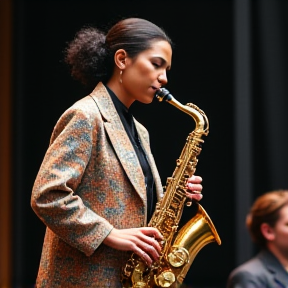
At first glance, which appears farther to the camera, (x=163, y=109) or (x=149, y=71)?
(x=163, y=109)

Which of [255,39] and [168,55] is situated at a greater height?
[168,55]

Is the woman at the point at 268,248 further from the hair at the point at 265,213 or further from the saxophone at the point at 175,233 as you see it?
the saxophone at the point at 175,233

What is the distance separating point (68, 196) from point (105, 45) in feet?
2.08

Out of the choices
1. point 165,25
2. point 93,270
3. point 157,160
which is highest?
point 165,25

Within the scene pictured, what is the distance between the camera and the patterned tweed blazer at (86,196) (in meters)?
2.80

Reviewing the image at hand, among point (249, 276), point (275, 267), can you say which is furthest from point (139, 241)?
point (275, 267)

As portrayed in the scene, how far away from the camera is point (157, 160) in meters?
5.17

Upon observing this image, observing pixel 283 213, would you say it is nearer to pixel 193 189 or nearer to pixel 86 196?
pixel 193 189

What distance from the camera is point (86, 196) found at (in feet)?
9.48

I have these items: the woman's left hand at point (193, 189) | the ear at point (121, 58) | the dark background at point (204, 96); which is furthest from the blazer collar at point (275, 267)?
the dark background at point (204, 96)

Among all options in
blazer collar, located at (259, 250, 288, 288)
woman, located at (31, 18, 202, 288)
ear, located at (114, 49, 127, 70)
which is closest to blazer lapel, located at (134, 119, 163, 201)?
woman, located at (31, 18, 202, 288)

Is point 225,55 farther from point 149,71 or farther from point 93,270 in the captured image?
point 93,270

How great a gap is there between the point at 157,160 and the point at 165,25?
0.80 m

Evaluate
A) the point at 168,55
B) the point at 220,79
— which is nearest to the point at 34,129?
the point at 220,79
